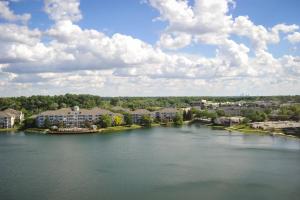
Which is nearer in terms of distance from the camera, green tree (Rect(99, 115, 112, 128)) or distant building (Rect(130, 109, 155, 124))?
green tree (Rect(99, 115, 112, 128))

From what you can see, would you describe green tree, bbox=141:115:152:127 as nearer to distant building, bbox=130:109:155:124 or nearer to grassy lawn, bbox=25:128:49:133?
distant building, bbox=130:109:155:124

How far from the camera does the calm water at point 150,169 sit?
1861cm

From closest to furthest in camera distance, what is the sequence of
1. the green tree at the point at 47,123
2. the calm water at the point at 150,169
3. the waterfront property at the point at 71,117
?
the calm water at the point at 150,169 → the green tree at the point at 47,123 → the waterfront property at the point at 71,117

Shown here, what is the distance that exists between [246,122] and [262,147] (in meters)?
21.3

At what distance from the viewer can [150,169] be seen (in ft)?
77.8

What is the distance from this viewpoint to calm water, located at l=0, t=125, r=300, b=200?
1861cm

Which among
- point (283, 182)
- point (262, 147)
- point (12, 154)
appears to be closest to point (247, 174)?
point (283, 182)

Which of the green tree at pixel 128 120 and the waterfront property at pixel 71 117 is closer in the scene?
the waterfront property at pixel 71 117

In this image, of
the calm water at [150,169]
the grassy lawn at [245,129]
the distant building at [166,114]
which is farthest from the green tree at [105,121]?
the grassy lawn at [245,129]

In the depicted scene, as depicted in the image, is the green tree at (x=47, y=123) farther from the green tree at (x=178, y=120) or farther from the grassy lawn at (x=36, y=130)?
the green tree at (x=178, y=120)

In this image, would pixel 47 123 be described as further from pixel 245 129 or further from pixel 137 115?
pixel 245 129

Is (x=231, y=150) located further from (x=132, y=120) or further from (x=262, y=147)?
(x=132, y=120)

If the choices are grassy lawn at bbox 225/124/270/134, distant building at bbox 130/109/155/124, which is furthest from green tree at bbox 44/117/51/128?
grassy lawn at bbox 225/124/270/134

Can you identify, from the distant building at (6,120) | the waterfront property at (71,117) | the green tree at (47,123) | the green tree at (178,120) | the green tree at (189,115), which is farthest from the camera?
the green tree at (189,115)
